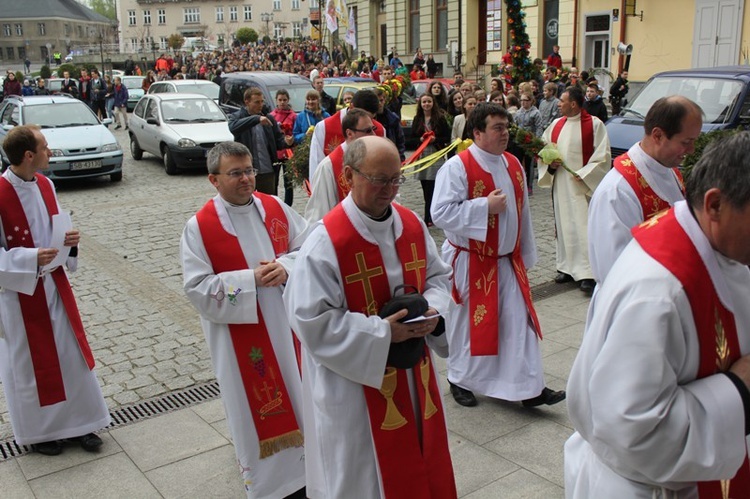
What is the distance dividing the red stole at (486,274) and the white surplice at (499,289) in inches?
1.3

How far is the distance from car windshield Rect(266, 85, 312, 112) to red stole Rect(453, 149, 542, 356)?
38.2 feet

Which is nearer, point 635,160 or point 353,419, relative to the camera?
point 353,419

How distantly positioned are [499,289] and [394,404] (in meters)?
2.24

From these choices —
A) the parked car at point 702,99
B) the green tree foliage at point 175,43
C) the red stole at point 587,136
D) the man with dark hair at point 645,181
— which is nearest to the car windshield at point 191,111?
the parked car at point 702,99

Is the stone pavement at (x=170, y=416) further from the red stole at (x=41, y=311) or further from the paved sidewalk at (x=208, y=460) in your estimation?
the red stole at (x=41, y=311)

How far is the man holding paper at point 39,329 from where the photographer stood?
15.1ft

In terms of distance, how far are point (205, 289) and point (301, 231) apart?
29.3 inches

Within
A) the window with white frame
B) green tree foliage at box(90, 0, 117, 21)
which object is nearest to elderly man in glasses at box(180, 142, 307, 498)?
the window with white frame

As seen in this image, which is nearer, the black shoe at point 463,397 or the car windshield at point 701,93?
the black shoe at point 463,397

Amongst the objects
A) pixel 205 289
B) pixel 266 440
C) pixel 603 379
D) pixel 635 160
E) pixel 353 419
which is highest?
pixel 635 160

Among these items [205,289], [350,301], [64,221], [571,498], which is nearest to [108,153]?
[64,221]

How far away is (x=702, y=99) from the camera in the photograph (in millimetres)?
10828

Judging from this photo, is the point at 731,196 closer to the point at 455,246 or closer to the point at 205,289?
the point at 205,289

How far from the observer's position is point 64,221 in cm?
478
